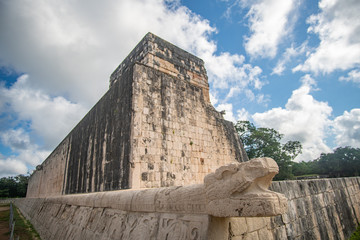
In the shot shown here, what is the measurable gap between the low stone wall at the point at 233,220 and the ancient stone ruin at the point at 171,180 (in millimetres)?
15

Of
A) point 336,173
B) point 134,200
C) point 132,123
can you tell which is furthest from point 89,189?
point 336,173

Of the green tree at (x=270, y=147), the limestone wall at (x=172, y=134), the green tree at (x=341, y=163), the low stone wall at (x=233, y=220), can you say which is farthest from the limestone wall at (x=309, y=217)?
the green tree at (x=341, y=163)

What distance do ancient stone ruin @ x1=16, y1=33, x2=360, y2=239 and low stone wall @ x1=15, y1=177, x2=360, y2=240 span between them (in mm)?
15

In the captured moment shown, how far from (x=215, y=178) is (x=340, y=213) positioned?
428cm

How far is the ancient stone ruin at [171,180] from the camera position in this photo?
1.65 m

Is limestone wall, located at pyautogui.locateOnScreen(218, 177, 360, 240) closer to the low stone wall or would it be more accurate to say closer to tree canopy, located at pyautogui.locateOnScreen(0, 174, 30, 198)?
the low stone wall

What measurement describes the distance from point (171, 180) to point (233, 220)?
12.8 ft

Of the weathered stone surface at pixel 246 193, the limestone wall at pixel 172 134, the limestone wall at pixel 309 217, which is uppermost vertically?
the limestone wall at pixel 172 134

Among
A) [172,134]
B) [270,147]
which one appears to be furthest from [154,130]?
[270,147]

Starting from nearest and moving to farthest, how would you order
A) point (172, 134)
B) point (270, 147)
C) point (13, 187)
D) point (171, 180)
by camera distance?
point (171, 180)
point (172, 134)
point (270, 147)
point (13, 187)

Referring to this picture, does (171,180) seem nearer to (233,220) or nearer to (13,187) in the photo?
(233,220)

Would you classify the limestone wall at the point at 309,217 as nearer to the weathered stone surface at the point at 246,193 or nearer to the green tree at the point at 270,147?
the weathered stone surface at the point at 246,193

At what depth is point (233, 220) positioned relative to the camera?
1.92 metres

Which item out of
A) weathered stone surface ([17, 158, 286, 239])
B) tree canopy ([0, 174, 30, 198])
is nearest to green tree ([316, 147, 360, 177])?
weathered stone surface ([17, 158, 286, 239])
